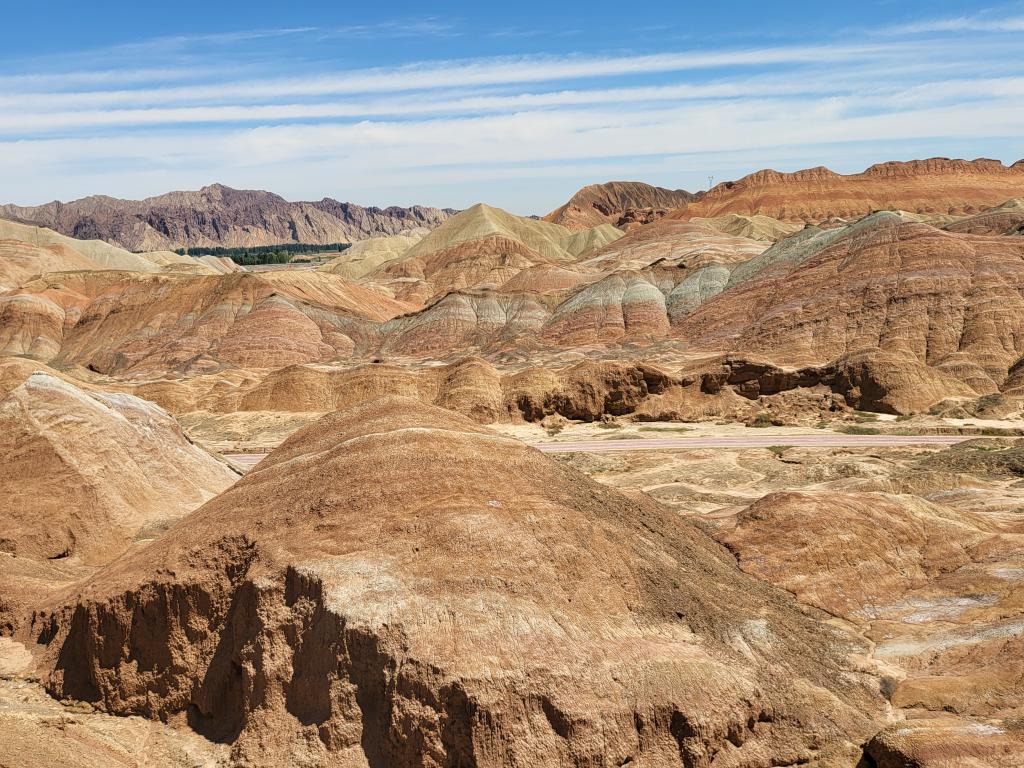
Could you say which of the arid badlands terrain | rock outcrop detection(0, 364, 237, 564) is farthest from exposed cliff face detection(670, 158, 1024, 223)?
rock outcrop detection(0, 364, 237, 564)

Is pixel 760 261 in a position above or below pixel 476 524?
above

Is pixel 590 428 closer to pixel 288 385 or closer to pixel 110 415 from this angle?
pixel 288 385

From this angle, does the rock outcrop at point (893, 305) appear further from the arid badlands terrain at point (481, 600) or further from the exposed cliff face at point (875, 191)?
the exposed cliff face at point (875, 191)

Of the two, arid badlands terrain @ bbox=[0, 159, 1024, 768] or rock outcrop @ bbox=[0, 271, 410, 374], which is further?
rock outcrop @ bbox=[0, 271, 410, 374]

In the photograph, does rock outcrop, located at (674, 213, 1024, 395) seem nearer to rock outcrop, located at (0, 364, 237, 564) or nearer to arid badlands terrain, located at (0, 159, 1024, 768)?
arid badlands terrain, located at (0, 159, 1024, 768)

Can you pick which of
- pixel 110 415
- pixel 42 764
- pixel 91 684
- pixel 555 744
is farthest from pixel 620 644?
pixel 110 415

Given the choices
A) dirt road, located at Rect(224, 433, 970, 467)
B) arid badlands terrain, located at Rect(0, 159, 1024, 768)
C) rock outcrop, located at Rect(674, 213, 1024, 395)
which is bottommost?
dirt road, located at Rect(224, 433, 970, 467)

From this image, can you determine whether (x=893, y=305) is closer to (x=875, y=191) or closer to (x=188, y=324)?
(x=188, y=324)
